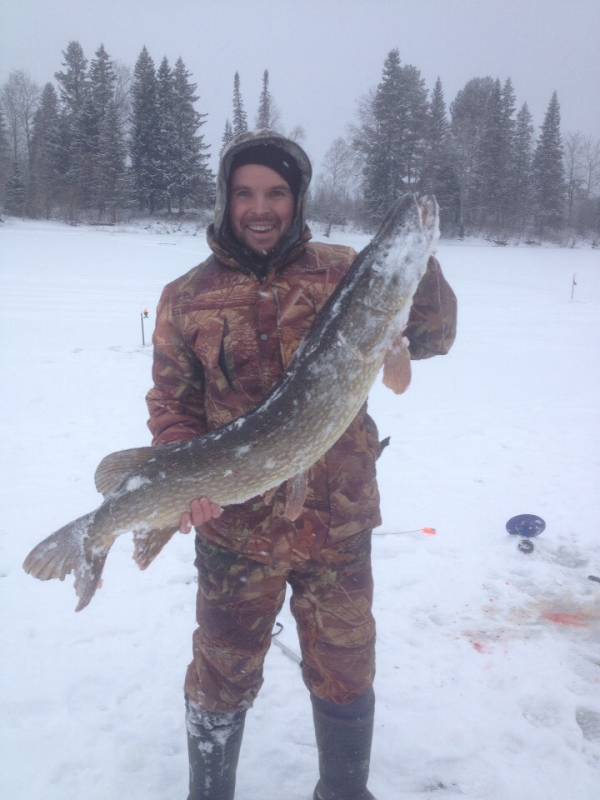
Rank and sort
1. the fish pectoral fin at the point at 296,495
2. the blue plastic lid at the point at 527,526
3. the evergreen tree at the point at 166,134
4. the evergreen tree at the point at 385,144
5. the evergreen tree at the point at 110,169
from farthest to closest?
the evergreen tree at the point at 166,134 → the evergreen tree at the point at 110,169 → the evergreen tree at the point at 385,144 → the blue plastic lid at the point at 527,526 → the fish pectoral fin at the point at 296,495

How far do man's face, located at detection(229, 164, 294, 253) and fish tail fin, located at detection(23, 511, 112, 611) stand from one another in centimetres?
113

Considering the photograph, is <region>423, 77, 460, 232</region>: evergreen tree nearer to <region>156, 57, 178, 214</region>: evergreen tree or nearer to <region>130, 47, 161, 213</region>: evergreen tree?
<region>156, 57, 178, 214</region>: evergreen tree

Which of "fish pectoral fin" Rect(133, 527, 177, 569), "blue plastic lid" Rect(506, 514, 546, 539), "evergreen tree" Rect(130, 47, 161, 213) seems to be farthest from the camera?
"evergreen tree" Rect(130, 47, 161, 213)

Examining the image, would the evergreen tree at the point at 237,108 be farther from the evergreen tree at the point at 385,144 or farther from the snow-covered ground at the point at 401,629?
the snow-covered ground at the point at 401,629

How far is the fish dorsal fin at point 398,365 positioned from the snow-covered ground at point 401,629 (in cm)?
161

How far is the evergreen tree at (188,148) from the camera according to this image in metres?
36.1

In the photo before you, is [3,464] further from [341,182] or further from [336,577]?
[341,182]

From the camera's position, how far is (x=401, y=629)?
327 centimetres

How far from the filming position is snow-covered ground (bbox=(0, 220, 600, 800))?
8.08 ft

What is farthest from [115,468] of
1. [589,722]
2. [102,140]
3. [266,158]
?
[102,140]

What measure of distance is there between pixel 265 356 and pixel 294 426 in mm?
279

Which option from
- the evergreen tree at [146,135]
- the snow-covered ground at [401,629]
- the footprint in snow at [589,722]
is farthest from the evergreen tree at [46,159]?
the footprint in snow at [589,722]

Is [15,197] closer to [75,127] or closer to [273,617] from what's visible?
[75,127]

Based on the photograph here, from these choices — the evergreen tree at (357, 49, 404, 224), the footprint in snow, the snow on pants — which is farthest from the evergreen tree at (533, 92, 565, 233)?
the snow on pants
